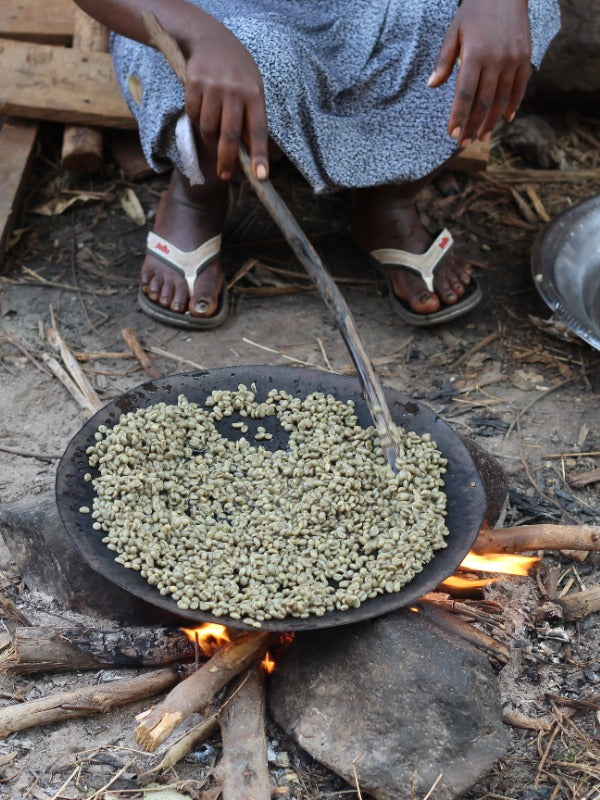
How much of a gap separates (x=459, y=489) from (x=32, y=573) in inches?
36.7

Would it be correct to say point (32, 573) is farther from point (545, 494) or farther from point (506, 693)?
point (545, 494)

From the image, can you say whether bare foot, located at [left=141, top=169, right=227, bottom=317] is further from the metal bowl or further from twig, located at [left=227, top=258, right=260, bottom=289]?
the metal bowl

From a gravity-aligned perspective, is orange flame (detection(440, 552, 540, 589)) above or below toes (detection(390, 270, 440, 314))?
above

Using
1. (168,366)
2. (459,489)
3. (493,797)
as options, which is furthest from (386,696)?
(168,366)

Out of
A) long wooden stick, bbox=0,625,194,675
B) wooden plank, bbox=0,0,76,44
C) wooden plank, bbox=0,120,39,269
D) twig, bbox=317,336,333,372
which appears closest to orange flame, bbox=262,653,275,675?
long wooden stick, bbox=0,625,194,675

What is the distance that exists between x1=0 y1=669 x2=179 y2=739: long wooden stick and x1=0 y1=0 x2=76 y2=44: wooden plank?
257 cm

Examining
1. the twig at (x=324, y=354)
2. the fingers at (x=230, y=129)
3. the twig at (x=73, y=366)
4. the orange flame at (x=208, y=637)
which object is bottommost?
the twig at (x=73, y=366)

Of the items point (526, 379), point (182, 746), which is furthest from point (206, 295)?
point (182, 746)

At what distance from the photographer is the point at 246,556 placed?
1859 millimetres

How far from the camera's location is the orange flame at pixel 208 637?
6.14 ft

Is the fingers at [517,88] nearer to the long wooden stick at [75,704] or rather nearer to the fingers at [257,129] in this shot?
the fingers at [257,129]

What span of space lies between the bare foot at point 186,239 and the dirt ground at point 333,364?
0.11m

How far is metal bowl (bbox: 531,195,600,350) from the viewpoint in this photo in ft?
9.12

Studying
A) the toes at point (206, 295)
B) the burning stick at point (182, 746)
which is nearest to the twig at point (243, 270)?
the toes at point (206, 295)
